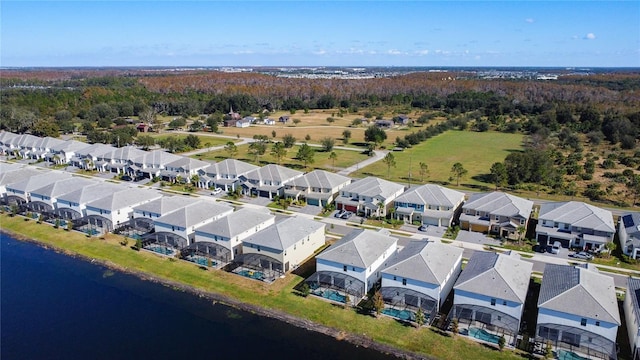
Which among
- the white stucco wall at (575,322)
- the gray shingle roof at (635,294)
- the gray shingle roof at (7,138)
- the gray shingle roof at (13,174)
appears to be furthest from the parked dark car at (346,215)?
the gray shingle roof at (7,138)

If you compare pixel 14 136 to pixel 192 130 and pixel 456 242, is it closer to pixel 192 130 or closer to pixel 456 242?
pixel 192 130

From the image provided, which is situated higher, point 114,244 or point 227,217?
point 227,217

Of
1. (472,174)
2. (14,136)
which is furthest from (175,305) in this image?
(14,136)

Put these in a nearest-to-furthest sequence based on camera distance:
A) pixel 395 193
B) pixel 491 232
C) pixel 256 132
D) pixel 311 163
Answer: pixel 491 232, pixel 395 193, pixel 311 163, pixel 256 132

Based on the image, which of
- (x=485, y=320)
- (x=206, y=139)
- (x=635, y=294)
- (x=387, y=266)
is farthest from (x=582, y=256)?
(x=206, y=139)

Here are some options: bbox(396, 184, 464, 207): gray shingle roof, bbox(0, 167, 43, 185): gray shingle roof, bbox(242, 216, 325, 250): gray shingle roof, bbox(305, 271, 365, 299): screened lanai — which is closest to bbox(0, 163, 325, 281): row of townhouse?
bbox(242, 216, 325, 250): gray shingle roof

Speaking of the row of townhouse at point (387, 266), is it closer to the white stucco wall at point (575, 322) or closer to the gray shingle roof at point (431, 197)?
the white stucco wall at point (575, 322)

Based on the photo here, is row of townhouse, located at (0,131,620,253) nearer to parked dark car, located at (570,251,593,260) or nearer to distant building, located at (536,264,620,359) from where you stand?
parked dark car, located at (570,251,593,260)
